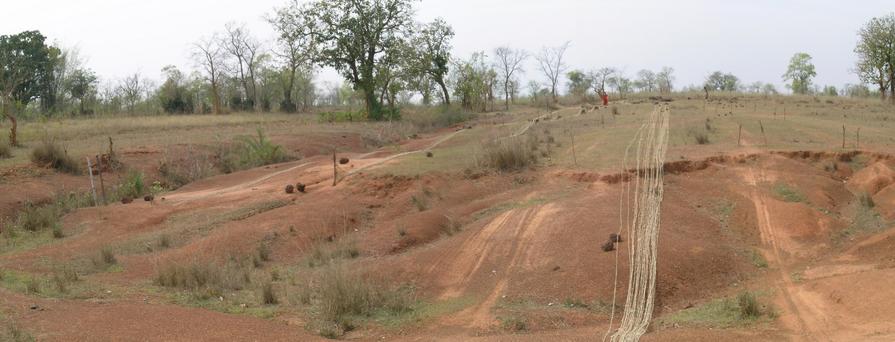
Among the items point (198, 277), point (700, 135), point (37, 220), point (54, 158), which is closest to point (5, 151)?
point (54, 158)

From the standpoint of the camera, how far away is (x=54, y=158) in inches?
764

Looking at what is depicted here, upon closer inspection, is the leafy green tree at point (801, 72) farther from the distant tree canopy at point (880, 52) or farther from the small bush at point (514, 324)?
the small bush at point (514, 324)

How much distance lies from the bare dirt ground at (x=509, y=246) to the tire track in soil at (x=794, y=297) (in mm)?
31

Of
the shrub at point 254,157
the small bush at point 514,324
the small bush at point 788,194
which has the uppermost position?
the shrub at point 254,157

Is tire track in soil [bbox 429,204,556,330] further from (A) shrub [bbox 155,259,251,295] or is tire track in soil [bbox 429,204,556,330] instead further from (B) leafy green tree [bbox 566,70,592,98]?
(B) leafy green tree [bbox 566,70,592,98]

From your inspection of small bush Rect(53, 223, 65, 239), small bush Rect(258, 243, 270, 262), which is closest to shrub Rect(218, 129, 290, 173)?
small bush Rect(53, 223, 65, 239)

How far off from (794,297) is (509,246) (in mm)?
3870

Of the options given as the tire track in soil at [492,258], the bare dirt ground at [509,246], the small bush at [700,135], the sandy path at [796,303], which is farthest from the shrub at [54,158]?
the sandy path at [796,303]

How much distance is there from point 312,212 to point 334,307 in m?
5.45

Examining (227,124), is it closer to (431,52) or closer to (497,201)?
(431,52)

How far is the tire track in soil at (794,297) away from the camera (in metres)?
7.04

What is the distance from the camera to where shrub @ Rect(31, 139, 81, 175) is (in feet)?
63.3

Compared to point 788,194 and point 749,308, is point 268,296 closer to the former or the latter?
point 749,308

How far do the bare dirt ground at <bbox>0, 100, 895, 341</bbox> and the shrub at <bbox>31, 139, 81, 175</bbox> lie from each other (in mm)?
1687
